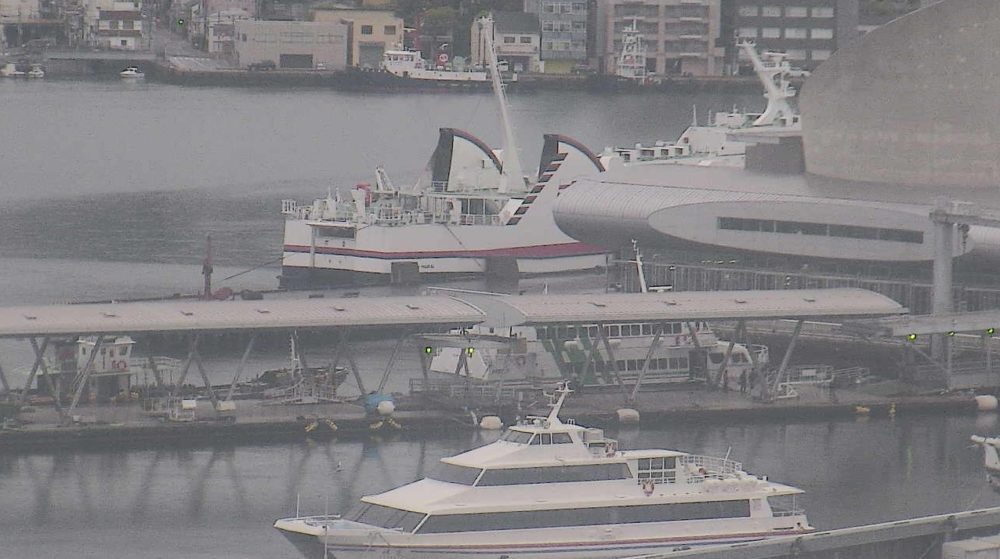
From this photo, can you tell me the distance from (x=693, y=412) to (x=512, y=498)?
1408 cm

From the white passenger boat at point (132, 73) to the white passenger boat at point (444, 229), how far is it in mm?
104937

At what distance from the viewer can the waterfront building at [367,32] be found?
6973 inches

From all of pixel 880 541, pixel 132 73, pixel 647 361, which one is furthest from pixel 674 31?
pixel 880 541

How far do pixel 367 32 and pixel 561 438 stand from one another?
143 m

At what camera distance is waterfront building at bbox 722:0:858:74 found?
157 m

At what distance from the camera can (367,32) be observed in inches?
6998

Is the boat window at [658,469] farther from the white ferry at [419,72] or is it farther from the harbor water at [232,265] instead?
the white ferry at [419,72]

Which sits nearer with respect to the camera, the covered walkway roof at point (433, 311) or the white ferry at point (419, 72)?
the covered walkway roof at point (433, 311)

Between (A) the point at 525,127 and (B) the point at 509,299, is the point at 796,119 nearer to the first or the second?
(B) the point at 509,299

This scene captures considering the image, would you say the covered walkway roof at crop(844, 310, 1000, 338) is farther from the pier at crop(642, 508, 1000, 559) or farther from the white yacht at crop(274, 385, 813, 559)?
the pier at crop(642, 508, 1000, 559)

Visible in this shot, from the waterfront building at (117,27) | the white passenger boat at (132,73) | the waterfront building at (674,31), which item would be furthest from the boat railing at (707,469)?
the waterfront building at (117,27)

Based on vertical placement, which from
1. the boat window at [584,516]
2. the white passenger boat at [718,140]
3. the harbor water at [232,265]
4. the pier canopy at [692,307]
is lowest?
the harbor water at [232,265]

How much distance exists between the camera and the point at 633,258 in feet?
205

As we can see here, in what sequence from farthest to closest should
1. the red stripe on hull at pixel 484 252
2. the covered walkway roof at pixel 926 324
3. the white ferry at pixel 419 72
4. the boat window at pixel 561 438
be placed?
the white ferry at pixel 419 72
the red stripe on hull at pixel 484 252
the covered walkway roof at pixel 926 324
the boat window at pixel 561 438
